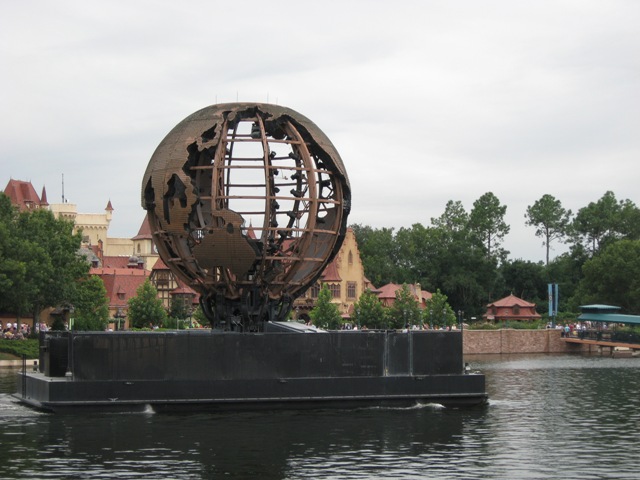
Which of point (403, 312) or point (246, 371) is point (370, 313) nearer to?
point (403, 312)

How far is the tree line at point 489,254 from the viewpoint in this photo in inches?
5118

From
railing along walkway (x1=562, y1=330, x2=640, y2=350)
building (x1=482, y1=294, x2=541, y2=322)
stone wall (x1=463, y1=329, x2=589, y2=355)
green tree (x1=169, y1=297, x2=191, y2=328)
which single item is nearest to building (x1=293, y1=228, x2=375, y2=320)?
green tree (x1=169, y1=297, x2=191, y2=328)

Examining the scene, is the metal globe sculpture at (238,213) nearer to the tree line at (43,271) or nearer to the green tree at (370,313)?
the tree line at (43,271)

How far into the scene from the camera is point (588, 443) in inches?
1232

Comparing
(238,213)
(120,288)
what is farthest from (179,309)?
(238,213)

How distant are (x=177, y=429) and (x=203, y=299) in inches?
313

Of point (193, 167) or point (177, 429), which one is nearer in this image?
point (177, 429)

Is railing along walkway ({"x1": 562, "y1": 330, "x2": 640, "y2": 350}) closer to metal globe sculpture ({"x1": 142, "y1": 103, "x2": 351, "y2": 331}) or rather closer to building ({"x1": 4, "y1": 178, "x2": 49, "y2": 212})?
metal globe sculpture ({"x1": 142, "y1": 103, "x2": 351, "y2": 331})

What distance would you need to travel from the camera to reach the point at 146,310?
96875 millimetres

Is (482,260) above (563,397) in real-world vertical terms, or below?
above

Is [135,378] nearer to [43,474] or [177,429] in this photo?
[177,429]

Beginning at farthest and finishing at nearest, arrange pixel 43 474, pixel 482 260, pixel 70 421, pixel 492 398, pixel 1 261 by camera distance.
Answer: pixel 482 260 → pixel 1 261 → pixel 492 398 → pixel 70 421 → pixel 43 474

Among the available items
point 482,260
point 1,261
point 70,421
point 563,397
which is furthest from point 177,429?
point 482,260

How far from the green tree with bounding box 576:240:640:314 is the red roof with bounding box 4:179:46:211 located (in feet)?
236
